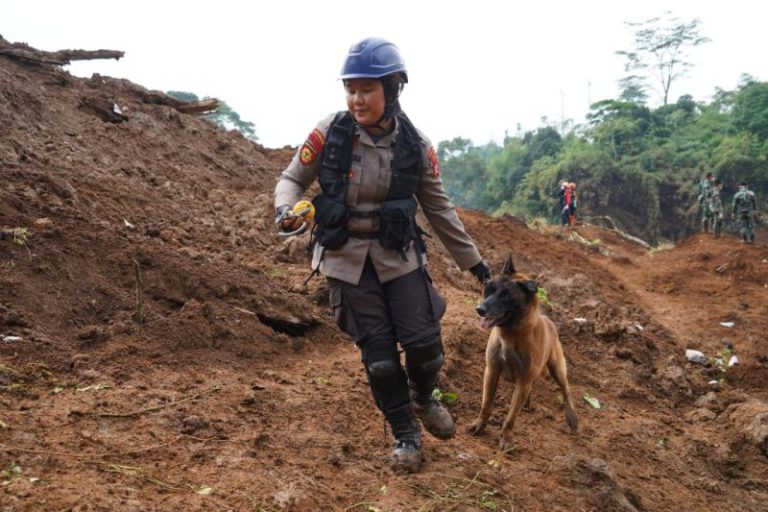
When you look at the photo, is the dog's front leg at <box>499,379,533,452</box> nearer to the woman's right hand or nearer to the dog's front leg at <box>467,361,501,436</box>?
the dog's front leg at <box>467,361,501,436</box>

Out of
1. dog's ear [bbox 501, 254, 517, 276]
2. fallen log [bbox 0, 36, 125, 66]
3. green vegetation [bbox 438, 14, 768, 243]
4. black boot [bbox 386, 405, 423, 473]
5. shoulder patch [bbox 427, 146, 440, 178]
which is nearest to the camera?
black boot [bbox 386, 405, 423, 473]

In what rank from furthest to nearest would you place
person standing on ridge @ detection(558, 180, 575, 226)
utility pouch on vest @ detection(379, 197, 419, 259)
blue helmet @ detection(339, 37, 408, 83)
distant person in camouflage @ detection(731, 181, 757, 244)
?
person standing on ridge @ detection(558, 180, 575, 226)
distant person in camouflage @ detection(731, 181, 757, 244)
utility pouch on vest @ detection(379, 197, 419, 259)
blue helmet @ detection(339, 37, 408, 83)

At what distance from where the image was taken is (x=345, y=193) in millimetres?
3375

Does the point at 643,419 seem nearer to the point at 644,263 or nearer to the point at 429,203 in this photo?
the point at 429,203

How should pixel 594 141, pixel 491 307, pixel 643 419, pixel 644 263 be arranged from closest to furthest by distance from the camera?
1. pixel 491 307
2. pixel 643 419
3. pixel 644 263
4. pixel 594 141

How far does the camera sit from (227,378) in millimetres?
4359

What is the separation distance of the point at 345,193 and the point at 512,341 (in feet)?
5.75

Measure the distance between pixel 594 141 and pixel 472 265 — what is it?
34843mm

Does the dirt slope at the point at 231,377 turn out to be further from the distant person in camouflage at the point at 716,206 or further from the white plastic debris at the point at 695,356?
the distant person in camouflage at the point at 716,206

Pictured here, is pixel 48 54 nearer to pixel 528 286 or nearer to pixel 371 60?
pixel 371 60

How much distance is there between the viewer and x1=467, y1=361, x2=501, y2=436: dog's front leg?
445 cm

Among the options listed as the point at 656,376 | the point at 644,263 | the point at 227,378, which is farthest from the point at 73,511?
the point at 644,263

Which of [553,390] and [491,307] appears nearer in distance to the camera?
[491,307]

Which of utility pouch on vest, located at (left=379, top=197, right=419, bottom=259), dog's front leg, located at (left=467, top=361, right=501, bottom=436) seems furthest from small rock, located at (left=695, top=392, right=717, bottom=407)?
utility pouch on vest, located at (left=379, top=197, right=419, bottom=259)
